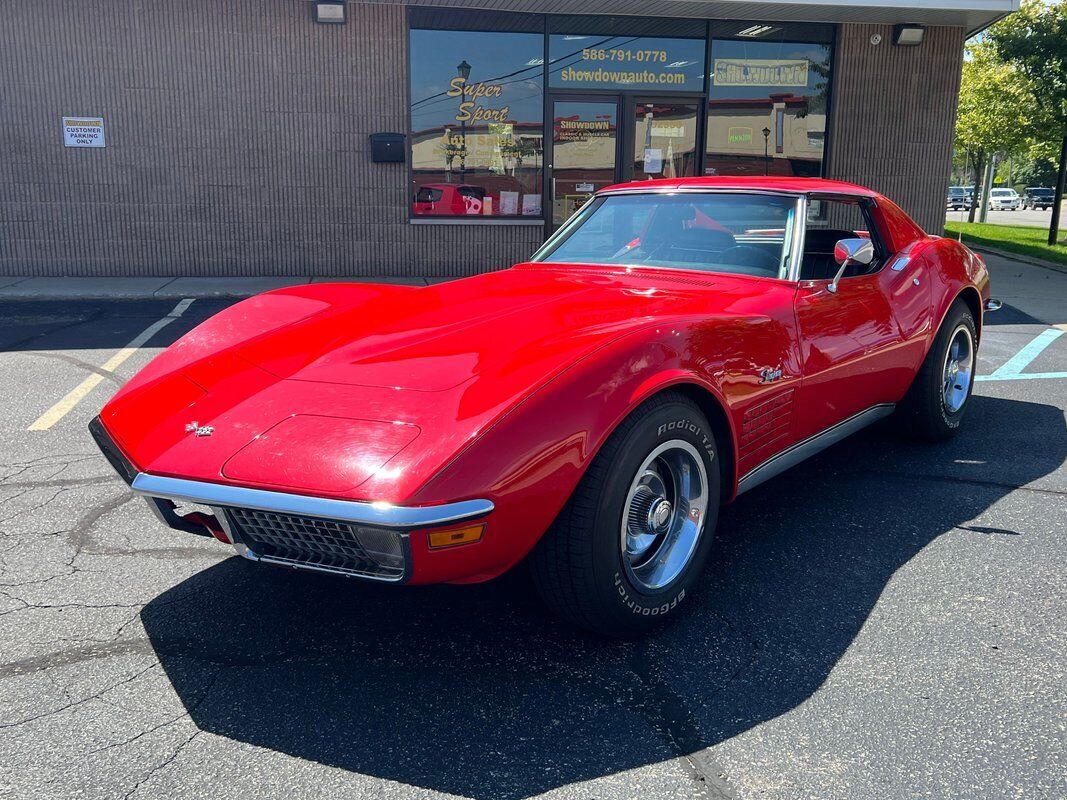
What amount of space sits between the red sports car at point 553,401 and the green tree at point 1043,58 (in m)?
13.9

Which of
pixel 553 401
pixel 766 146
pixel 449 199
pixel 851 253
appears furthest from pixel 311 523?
pixel 766 146

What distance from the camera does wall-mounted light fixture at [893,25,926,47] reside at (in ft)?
37.3

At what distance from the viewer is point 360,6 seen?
1060 centimetres

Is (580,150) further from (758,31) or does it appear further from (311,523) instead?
(311,523)

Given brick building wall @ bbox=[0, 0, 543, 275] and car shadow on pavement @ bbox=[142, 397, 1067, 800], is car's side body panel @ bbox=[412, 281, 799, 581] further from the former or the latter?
brick building wall @ bbox=[0, 0, 543, 275]

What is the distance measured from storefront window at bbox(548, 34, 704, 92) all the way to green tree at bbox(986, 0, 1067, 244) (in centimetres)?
772

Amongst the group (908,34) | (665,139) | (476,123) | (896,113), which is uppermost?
(908,34)

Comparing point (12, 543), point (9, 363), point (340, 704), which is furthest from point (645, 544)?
point (9, 363)

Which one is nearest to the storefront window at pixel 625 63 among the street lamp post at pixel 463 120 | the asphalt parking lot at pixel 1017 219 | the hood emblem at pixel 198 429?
the street lamp post at pixel 463 120

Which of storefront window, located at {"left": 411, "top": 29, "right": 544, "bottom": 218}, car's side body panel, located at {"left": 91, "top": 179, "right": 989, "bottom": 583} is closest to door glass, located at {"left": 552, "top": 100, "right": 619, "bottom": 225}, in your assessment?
storefront window, located at {"left": 411, "top": 29, "right": 544, "bottom": 218}

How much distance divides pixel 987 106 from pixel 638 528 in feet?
90.5

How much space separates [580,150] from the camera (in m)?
11.3

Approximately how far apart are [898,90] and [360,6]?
22.1ft

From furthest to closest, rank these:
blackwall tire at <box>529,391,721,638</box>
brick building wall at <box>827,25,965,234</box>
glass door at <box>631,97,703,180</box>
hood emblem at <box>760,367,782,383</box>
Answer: brick building wall at <box>827,25,965,234</box>, glass door at <box>631,97,703,180</box>, hood emblem at <box>760,367,782,383</box>, blackwall tire at <box>529,391,721,638</box>
